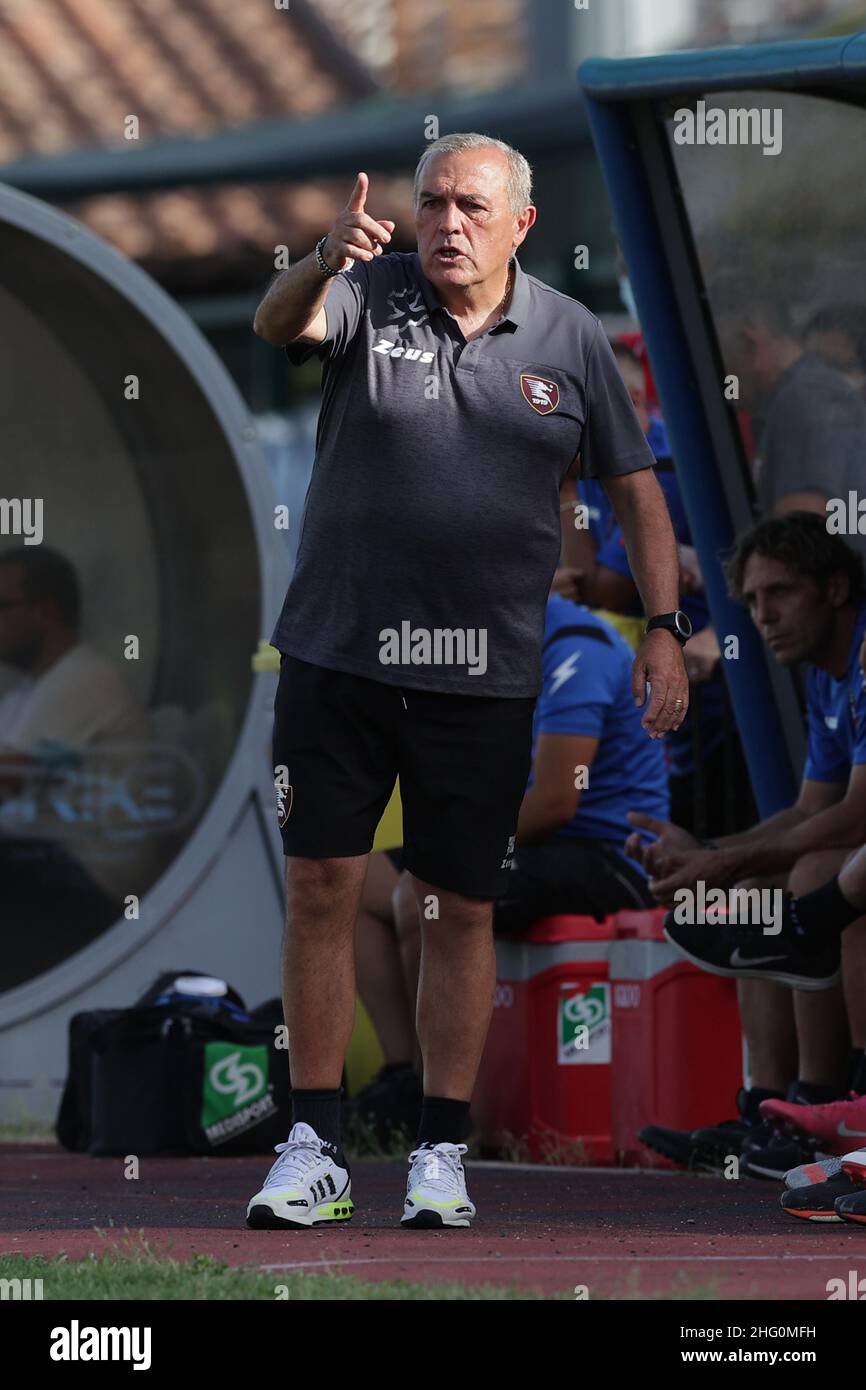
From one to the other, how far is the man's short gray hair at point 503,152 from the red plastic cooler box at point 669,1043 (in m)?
2.12

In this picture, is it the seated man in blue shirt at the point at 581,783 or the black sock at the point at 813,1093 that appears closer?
the black sock at the point at 813,1093

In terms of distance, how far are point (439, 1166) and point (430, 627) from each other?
0.89m

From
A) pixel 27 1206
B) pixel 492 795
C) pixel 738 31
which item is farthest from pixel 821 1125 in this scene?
pixel 738 31

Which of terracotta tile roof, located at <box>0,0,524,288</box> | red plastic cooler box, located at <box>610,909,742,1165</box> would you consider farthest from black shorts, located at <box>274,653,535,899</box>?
terracotta tile roof, located at <box>0,0,524,288</box>

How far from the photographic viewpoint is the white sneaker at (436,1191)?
3961 millimetres

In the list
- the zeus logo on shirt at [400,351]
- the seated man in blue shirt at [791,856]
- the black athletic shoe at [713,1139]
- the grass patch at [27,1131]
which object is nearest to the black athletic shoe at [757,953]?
the seated man in blue shirt at [791,856]

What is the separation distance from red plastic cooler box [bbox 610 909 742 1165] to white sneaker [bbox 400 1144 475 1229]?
1.63 m

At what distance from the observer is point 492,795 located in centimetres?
411

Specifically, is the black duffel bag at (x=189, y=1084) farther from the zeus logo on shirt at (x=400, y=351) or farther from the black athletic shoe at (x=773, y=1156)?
the zeus logo on shirt at (x=400, y=351)

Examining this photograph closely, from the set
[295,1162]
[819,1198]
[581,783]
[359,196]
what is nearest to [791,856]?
[581,783]

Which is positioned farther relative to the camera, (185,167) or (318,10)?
(318,10)

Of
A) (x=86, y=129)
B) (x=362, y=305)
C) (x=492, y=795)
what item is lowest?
(x=492, y=795)
